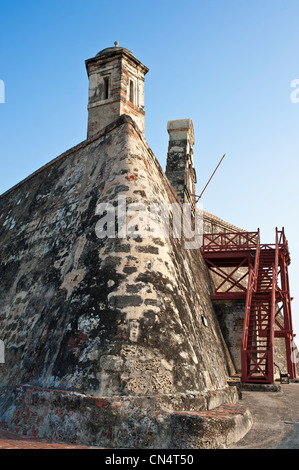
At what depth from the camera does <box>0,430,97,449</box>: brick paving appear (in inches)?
182

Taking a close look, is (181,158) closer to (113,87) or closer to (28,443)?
(113,87)

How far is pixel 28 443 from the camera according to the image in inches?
189

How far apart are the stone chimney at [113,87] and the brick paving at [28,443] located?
23.3 feet

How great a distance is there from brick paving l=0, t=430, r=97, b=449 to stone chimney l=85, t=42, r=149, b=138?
23.3ft

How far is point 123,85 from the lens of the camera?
1032 cm

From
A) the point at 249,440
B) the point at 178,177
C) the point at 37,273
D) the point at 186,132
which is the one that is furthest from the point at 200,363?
the point at 186,132

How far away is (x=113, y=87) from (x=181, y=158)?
4722 millimetres

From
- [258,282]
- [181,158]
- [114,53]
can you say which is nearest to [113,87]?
[114,53]

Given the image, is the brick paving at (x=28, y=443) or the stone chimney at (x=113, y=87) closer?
the brick paving at (x=28, y=443)

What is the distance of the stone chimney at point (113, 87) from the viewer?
10.3 metres

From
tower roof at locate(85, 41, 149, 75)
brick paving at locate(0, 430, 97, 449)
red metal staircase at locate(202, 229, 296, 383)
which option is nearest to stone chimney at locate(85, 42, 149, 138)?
tower roof at locate(85, 41, 149, 75)

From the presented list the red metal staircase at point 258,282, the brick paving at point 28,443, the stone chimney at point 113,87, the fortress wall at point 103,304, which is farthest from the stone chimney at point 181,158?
the brick paving at point 28,443

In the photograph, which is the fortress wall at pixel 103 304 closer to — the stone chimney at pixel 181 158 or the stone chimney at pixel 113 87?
the stone chimney at pixel 113 87
